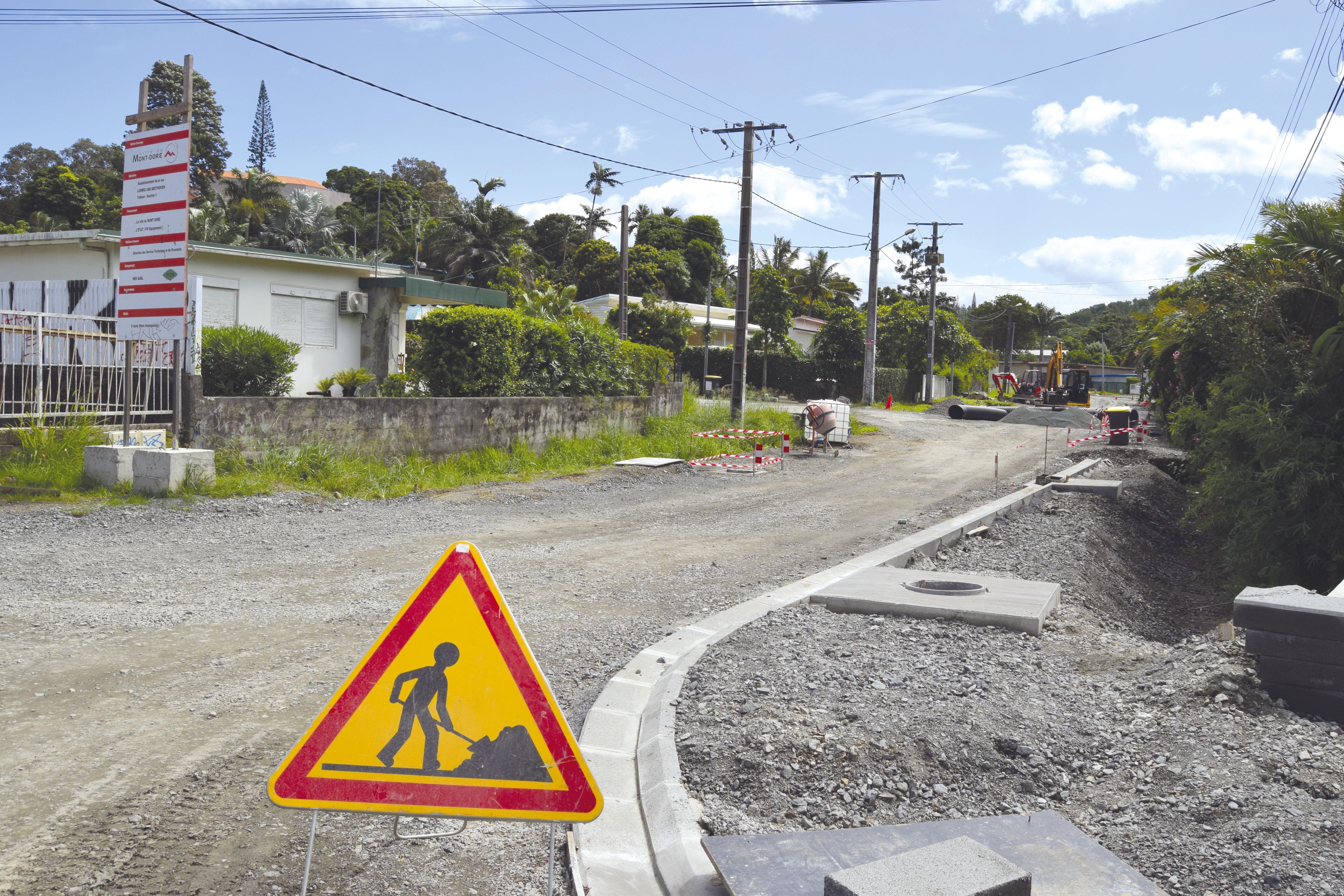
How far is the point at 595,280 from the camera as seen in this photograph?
57812 mm

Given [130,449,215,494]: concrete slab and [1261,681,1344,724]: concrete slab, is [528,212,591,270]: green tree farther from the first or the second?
[1261,681,1344,724]: concrete slab

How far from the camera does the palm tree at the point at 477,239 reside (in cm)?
5253

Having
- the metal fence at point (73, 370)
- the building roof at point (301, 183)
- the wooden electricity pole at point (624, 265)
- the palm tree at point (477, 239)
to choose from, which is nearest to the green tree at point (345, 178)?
the building roof at point (301, 183)

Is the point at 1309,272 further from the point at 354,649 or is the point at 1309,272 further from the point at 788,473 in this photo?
the point at 354,649

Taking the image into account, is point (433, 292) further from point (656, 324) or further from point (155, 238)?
point (656, 324)

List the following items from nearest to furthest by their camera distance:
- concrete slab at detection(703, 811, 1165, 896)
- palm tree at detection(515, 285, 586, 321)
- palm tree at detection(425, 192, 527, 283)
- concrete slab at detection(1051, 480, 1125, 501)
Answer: concrete slab at detection(703, 811, 1165, 896) < concrete slab at detection(1051, 480, 1125, 501) < palm tree at detection(515, 285, 586, 321) < palm tree at detection(425, 192, 527, 283)

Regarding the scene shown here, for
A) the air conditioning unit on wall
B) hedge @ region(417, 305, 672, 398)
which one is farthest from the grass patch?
the air conditioning unit on wall

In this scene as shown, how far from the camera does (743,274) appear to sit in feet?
75.2

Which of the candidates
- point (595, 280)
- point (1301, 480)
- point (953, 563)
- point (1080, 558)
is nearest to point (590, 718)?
point (953, 563)

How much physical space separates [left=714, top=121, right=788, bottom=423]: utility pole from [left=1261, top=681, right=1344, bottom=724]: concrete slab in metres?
17.8


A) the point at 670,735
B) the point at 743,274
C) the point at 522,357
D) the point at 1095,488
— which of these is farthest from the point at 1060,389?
the point at 670,735

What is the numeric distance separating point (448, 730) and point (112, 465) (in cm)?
941

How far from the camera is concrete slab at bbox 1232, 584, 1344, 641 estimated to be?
4137 millimetres

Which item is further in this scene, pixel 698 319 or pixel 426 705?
pixel 698 319
